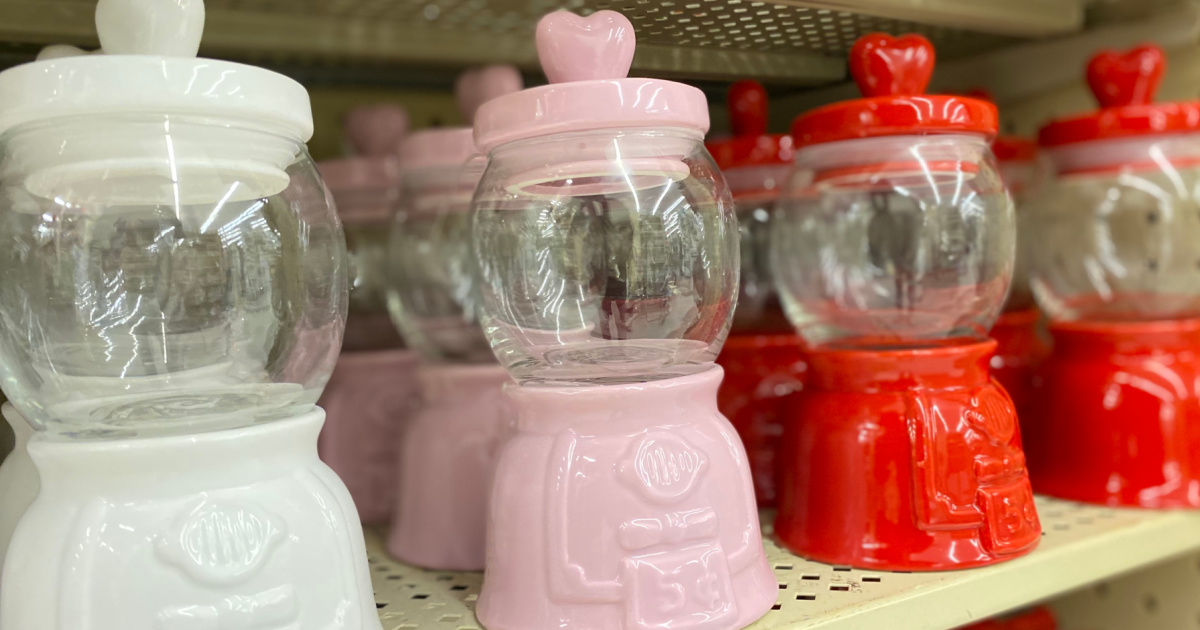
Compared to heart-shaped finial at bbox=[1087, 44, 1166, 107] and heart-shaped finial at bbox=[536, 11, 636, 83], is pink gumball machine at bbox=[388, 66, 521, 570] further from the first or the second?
heart-shaped finial at bbox=[1087, 44, 1166, 107]

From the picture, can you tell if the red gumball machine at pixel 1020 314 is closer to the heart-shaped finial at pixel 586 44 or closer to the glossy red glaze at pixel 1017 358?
the glossy red glaze at pixel 1017 358

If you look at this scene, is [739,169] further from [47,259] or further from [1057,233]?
[47,259]

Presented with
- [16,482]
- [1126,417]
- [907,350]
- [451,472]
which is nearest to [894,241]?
[907,350]

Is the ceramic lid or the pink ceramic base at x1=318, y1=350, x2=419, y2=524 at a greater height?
the ceramic lid

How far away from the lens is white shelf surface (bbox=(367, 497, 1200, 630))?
544mm

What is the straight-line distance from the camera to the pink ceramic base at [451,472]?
67cm

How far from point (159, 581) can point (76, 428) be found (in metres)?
0.10

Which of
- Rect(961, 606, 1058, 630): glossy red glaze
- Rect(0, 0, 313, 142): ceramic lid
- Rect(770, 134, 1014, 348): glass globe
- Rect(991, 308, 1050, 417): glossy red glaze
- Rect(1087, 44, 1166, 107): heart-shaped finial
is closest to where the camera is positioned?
Rect(0, 0, 313, 142): ceramic lid

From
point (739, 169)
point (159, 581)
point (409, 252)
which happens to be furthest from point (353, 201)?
point (159, 581)

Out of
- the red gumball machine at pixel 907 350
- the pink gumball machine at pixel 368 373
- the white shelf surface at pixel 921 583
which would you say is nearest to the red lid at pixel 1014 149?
the red gumball machine at pixel 907 350

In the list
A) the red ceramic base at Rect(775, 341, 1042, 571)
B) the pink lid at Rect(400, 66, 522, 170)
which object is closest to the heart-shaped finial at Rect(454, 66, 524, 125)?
the pink lid at Rect(400, 66, 522, 170)

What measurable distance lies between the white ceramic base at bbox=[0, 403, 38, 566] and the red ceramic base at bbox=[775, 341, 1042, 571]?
1.64 feet

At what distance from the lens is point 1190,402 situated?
2.35 ft

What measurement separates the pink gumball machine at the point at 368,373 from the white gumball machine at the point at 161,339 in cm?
30
